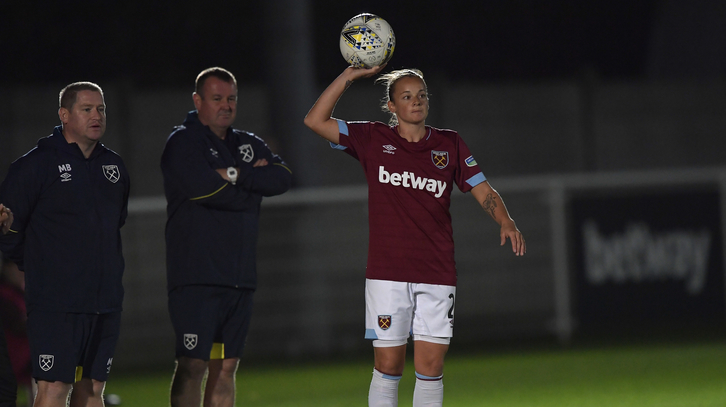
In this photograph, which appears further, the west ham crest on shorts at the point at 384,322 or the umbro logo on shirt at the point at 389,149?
the umbro logo on shirt at the point at 389,149

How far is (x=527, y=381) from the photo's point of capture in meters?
9.53

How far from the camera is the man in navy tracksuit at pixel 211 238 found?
6.53m

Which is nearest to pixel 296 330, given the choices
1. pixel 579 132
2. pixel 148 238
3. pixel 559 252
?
pixel 148 238

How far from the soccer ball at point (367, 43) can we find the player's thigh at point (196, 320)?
1667 millimetres

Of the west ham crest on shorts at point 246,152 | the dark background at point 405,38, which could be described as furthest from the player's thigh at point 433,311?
the dark background at point 405,38

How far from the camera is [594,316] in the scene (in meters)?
12.8

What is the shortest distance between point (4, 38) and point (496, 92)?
8264 millimetres

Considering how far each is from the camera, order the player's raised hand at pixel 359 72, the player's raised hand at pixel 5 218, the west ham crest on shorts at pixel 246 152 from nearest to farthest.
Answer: the player's raised hand at pixel 5 218
the player's raised hand at pixel 359 72
the west ham crest on shorts at pixel 246 152

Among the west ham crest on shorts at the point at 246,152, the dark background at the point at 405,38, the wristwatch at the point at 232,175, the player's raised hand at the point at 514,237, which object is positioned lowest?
the player's raised hand at the point at 514,237

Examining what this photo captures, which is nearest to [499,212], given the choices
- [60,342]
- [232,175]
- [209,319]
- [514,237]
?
[514,237]

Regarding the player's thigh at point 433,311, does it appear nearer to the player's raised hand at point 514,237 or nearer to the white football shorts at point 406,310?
the white football shorts at point 406,310

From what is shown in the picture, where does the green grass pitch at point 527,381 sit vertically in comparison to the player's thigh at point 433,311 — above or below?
below

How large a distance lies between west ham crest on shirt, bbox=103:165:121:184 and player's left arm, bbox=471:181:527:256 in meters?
2.02

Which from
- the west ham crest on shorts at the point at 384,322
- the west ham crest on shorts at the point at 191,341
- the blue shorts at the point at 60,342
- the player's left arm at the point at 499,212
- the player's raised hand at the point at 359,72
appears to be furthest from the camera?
the west ham crest on shorts at the point at 191,341
